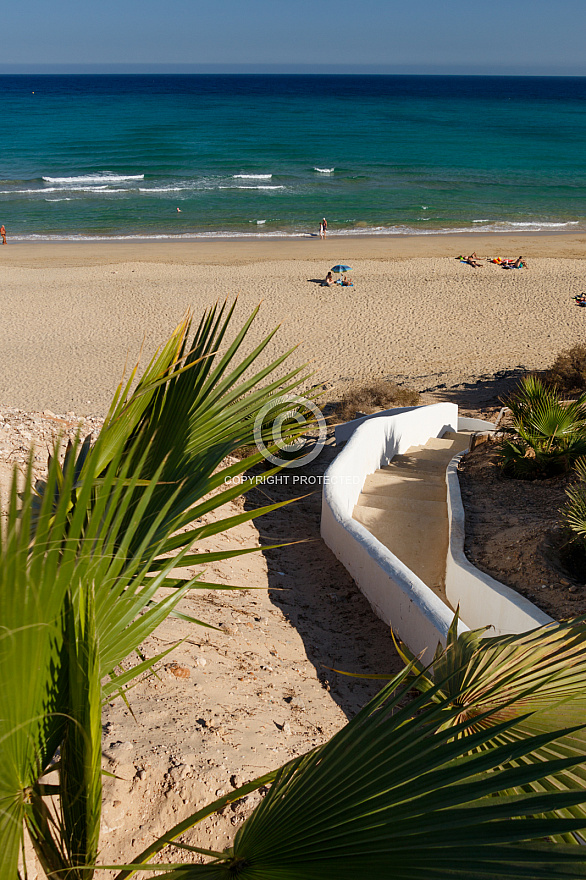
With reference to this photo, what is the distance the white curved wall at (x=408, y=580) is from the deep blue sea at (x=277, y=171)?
26.0 m

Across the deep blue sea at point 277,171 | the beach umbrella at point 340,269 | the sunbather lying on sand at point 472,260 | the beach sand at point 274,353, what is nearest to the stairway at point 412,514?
the beach sand at point 274,353

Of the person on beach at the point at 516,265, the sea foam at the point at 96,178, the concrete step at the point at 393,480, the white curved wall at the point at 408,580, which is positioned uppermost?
the sea foam at the point at 96,178

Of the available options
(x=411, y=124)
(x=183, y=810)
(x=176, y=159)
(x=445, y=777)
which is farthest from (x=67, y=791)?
(x=411, y=124)

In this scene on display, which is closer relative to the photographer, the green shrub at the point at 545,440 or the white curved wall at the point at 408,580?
the white curved wall at the point at 408,580

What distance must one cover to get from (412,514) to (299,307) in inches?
557

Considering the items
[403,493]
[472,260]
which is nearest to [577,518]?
[403,493]

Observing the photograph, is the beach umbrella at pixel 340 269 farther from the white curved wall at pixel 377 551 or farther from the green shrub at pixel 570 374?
the white curved wall at pixel 377 551

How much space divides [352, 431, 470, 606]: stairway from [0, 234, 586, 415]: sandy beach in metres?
5.23

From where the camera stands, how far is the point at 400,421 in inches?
334

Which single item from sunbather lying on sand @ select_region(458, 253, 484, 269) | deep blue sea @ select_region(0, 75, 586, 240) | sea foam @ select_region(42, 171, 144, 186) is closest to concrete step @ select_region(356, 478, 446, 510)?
sunbather lying on sand @ select_region(458, 253, 484, 269)

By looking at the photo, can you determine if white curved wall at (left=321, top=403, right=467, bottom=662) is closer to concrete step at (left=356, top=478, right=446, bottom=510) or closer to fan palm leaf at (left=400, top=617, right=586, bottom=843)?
concrete step at (left=356, top=478, right=446, bottom=510)

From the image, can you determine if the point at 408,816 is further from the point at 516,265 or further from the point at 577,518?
the point at 516,265

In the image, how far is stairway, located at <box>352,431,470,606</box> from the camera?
5801mm

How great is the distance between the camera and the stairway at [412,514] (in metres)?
5.80
